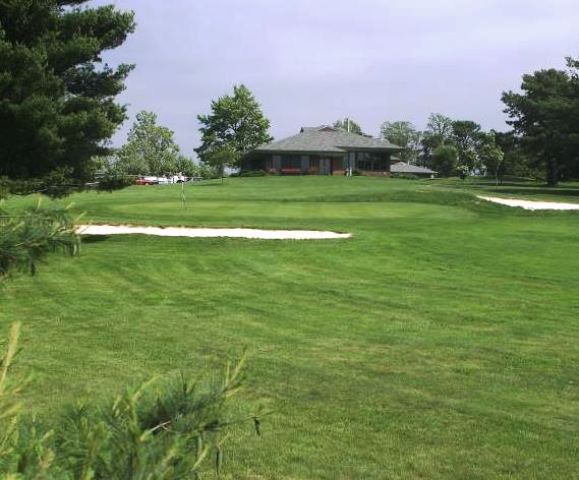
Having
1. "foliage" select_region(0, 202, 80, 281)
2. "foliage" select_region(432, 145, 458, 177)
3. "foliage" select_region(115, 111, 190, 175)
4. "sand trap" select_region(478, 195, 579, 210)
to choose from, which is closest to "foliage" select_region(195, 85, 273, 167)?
"foliage" select_region(115, 111, 190, 175)

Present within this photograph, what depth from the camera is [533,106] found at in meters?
54.5

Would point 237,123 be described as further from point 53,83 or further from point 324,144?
point 53,83

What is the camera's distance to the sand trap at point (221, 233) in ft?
52.0

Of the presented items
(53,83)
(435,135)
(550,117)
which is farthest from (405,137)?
(53,83)

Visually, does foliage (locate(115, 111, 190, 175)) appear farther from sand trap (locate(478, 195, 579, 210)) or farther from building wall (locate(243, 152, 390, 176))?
sand trap (locate(478, 195, 579, 210))

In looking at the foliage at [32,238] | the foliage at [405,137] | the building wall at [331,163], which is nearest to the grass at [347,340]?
the foliage at [32,238]

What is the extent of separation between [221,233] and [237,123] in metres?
69.4

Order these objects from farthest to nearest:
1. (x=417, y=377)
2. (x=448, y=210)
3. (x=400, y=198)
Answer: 1. (x=400, y=198)
2. (x=448, y=210)
3. (x=417, y=377)

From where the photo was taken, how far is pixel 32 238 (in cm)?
248

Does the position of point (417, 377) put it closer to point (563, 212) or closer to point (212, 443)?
point (212, 443)

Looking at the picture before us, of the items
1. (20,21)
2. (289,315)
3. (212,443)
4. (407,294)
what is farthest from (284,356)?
(20,21)

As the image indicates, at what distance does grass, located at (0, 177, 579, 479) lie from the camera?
4.56 metres

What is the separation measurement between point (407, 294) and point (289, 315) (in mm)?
2224

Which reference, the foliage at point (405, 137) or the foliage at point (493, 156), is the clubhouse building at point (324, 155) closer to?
the foliage at point (493, 156)
